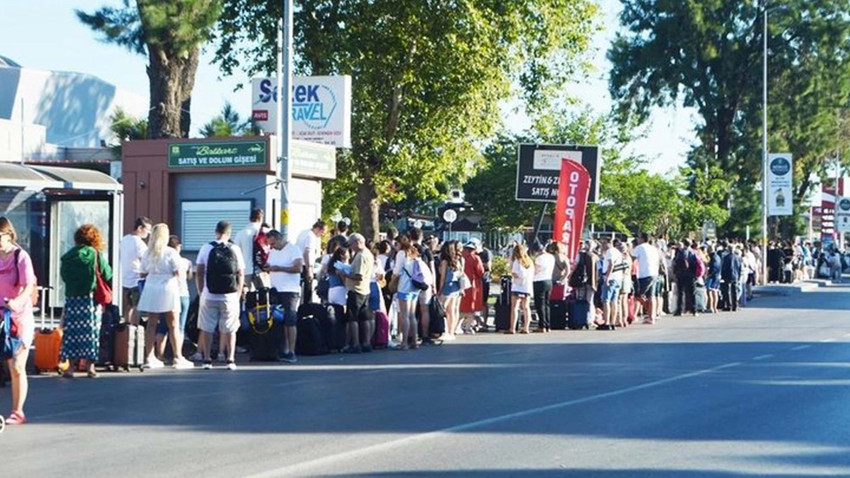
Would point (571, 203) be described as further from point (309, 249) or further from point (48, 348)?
point (48, 348)

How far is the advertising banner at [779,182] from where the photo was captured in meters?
50.5

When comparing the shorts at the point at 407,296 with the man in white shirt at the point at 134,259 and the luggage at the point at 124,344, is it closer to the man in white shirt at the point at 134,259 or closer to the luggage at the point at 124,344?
the man in white shirt at the point at 134,259

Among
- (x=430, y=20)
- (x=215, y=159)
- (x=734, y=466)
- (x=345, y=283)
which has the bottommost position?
(x=734, y=466)

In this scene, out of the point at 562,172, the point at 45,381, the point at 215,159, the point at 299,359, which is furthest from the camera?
the point at 562,172

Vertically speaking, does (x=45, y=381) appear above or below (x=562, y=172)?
below

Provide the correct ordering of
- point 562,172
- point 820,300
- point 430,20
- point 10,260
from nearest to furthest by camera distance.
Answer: point 10,260, point 562,172, point 430,20, point 820,300

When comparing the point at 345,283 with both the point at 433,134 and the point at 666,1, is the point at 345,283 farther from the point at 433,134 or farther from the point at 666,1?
the point at 666,1

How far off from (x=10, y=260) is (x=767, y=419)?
7101mm

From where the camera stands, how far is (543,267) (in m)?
23.9

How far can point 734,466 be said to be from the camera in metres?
9.41

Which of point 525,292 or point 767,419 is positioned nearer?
point 767,419

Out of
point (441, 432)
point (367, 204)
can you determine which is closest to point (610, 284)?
point (367, 204)

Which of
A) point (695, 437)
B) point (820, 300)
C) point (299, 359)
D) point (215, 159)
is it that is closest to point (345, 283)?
point (299, 359)

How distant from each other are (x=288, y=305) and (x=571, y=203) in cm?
1158
